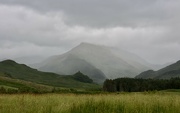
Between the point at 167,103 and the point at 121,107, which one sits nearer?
the point at 121,107

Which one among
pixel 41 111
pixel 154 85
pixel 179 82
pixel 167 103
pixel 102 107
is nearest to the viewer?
pixel 41 111

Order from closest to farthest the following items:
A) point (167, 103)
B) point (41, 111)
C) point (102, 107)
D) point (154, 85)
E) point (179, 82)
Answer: point (41, 111)
point (102, 107)
point (167, 103)
point (179, 82)
point (154, 85)

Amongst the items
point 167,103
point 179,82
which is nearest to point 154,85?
point 179,82

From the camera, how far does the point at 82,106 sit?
40.6ft

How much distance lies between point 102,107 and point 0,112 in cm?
446

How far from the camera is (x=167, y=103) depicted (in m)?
13.2

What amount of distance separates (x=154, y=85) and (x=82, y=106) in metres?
192

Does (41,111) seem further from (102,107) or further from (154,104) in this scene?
(154,104)

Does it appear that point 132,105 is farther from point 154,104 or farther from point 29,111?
point 29,111

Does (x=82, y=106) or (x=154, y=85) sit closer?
(x=82, y=106)

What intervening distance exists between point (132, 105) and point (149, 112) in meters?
1.41

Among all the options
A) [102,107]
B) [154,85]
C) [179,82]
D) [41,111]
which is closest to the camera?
[41,111]

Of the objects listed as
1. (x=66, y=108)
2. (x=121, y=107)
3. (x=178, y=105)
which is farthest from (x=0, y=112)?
(x=178, y=105)

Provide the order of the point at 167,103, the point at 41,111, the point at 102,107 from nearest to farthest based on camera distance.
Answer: the point at 41,111
the point at 102,107
the point at 167,103
